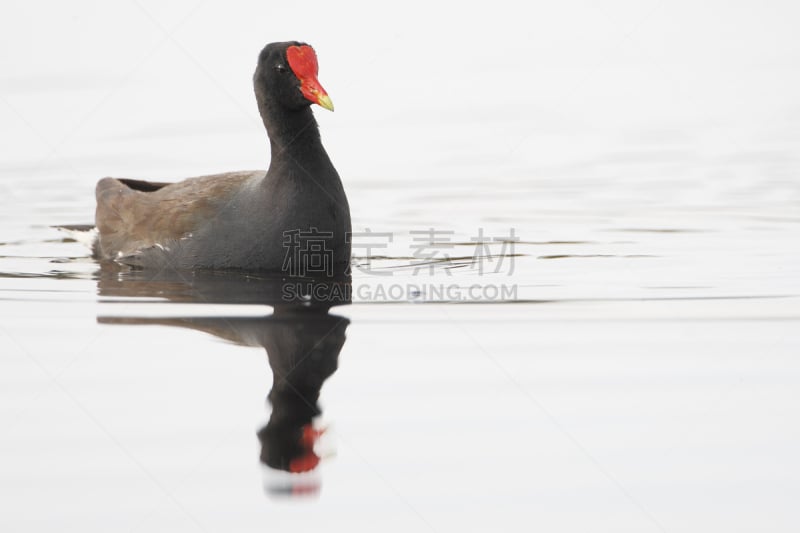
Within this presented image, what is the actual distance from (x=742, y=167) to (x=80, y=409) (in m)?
8.16

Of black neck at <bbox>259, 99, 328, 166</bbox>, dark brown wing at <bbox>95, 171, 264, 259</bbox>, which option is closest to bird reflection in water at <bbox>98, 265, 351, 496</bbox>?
dark brown wing at <bbox>95, 171, 264, 259</bbox>

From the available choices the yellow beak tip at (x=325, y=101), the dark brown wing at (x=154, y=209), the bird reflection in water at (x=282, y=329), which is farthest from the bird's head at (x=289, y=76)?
the bird reflection in water at (x=282, y=329)

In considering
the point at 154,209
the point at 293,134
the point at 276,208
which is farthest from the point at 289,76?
the point at 154,209

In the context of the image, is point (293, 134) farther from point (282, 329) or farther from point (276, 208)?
point (282, 329)

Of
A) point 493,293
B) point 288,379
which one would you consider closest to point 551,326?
point 493,293

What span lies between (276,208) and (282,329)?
63.1 inches

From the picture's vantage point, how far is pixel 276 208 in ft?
23.6

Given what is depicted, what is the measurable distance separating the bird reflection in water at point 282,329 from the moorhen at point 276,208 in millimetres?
143

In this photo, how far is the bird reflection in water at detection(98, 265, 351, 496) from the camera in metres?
4.11

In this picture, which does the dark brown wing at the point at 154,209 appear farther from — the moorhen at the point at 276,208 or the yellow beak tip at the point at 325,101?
the yellow beak tip at the point at 325,101

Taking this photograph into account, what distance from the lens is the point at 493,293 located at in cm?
666

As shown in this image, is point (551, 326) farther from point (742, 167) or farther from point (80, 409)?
point (742, 167)

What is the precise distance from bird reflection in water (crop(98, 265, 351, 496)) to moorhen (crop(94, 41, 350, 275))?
14 centimetres

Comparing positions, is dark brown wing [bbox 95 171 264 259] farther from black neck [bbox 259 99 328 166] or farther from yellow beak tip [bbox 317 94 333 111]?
yellow beak tip [bbox 317 94 333 111]
